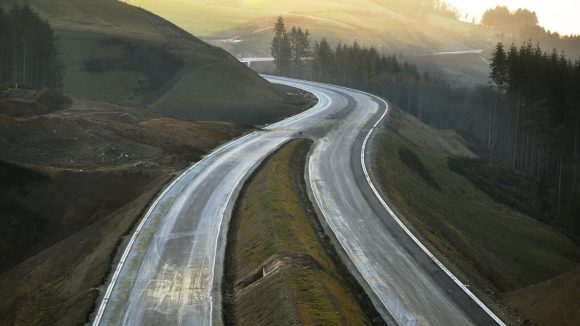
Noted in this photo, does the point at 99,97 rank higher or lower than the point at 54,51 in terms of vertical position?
lower

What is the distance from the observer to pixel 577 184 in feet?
251

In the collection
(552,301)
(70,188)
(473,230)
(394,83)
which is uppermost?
(394,83)

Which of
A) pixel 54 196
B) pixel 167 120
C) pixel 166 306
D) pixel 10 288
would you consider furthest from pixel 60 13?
pixel 166 306

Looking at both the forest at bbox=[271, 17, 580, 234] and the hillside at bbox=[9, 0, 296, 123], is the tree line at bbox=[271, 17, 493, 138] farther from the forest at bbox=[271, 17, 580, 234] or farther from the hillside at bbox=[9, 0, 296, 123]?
the hillside at bbox=[9, 0, 296, 123]

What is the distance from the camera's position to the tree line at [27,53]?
3388 inches

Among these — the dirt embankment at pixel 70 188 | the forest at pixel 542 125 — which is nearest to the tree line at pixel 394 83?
the forest at pixel 542 125

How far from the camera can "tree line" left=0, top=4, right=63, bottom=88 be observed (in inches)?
3388

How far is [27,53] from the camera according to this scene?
88.9 m

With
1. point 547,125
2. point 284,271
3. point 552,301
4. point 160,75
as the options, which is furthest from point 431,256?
point 160,75

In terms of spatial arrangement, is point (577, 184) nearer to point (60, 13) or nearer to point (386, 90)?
point (386, 90)

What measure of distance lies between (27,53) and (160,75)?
72.2ft

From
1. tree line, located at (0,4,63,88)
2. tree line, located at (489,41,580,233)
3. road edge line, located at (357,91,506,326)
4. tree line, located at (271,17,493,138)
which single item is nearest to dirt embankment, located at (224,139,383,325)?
road edge line, located at (357,91,506,326)

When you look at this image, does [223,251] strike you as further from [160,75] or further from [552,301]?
[160,75]

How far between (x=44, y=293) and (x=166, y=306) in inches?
328
